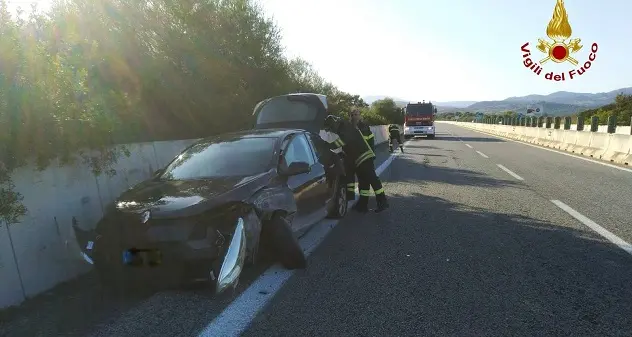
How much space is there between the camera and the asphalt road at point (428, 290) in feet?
10.4

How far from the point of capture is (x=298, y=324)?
318cm

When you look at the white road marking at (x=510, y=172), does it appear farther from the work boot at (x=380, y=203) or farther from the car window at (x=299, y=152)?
the car window at (x=299, y=152)

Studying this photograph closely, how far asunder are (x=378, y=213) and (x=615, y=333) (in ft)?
13.9

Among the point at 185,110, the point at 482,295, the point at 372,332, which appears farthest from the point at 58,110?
the point at 185,110

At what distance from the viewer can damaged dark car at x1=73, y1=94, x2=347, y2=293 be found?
3467mm

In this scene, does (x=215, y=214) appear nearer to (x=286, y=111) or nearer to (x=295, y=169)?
(x=295, y=169)

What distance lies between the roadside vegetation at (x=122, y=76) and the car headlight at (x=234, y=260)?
1897 mm

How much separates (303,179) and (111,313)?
2.48 meters

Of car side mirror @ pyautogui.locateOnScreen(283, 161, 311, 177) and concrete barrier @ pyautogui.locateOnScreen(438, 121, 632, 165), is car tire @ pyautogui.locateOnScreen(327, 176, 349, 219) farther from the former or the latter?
concrete barrier @ pyautogui.locateOnScreen(438, 121, 632, 165)

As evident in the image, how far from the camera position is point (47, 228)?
4129mm

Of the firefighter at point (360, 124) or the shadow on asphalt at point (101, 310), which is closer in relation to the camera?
the shadow on asphalt at point (101, 310)

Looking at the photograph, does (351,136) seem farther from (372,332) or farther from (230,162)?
(372,332)

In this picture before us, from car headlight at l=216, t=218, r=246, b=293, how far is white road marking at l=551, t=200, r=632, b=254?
13.5 feet

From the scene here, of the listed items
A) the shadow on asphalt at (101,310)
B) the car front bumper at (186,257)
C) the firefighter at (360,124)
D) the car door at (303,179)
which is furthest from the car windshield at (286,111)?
the car front bumper at (186,257)
